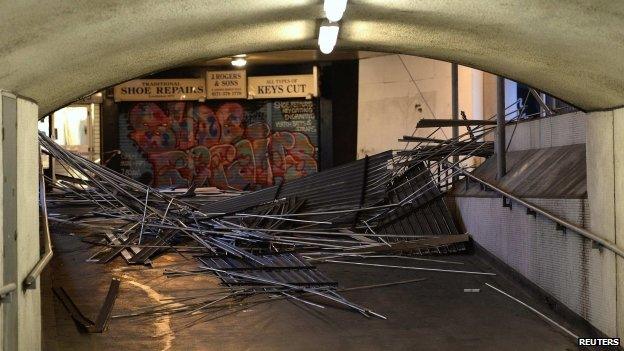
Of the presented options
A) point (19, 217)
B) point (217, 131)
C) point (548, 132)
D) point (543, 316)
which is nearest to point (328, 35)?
point (19, 217)

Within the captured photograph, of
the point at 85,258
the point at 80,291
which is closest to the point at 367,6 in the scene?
the point at 80,291

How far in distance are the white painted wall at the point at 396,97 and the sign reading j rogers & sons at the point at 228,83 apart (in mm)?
3494

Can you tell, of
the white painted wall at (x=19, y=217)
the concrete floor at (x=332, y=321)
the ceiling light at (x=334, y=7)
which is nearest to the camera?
the white painted wall at (x=19, y=217)

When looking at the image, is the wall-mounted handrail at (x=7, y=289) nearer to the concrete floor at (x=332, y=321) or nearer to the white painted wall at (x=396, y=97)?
the concrete floor at (x=332, y=321)

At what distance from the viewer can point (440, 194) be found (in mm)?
12180

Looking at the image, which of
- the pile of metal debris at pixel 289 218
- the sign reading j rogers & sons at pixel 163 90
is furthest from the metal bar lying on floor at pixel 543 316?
the sign reading j rogers & sons at pixel 163 90

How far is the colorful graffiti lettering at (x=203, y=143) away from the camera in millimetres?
19969

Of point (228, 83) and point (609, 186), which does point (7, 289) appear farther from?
point (228, 83)

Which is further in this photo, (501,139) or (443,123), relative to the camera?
(443,123)

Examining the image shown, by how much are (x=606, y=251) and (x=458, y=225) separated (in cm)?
605

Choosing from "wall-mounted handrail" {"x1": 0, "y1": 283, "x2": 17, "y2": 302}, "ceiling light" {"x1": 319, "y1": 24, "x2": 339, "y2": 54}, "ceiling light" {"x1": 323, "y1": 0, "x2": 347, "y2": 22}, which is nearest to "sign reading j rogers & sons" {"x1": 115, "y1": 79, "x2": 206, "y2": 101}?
"ceiling light" {"x1": 319, "y1": 24, "x2": 339, "y2": 54}

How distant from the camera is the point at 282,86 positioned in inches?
773

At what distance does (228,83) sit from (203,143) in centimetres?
181

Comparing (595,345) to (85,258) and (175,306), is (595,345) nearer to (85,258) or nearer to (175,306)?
(175,306)
